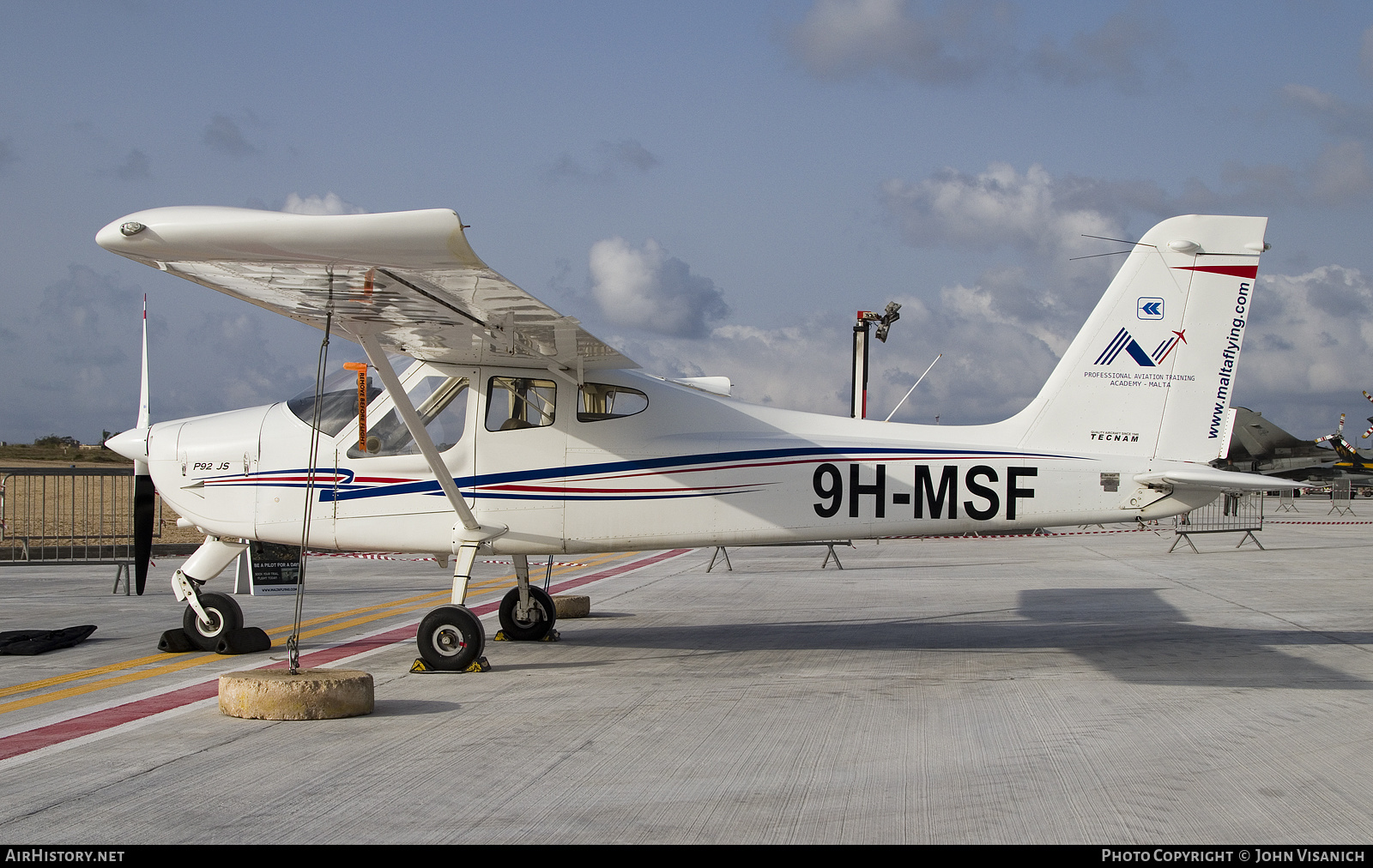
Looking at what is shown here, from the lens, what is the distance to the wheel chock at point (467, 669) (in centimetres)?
766

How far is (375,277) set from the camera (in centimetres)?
617

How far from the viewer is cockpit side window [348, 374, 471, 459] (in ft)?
27.3

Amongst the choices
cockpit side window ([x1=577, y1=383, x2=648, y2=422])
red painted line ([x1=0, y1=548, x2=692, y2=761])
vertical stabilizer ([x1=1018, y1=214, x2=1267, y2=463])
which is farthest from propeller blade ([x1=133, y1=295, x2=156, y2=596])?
vertical stabilizer ([x1=1018, y1=214, x2=1267, y2=463])

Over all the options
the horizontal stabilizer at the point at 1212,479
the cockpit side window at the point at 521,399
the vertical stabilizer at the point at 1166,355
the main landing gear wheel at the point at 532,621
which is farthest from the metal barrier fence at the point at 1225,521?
the cockpit side window at the point at 521,399

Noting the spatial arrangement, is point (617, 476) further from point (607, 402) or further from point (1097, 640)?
point (1097, 640)

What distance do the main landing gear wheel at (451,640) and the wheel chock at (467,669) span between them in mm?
49

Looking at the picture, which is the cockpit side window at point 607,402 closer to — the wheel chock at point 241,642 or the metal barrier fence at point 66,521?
the wheel chock at point 241,642

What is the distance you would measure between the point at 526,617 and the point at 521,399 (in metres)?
2.35

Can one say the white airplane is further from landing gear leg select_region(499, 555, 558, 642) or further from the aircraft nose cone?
landing gear leg select_region(499, 555, 558, 642)

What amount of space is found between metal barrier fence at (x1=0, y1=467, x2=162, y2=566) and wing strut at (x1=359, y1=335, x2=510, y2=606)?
6.83 metres

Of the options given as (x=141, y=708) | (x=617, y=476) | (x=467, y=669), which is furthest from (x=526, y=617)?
(x=141, y=708)
